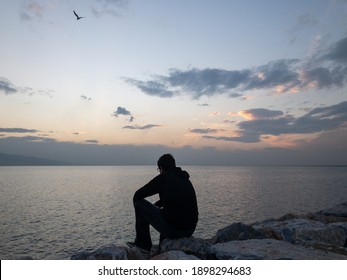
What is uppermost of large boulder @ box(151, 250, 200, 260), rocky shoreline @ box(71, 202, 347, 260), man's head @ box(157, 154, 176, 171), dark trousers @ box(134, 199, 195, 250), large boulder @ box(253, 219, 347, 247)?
man's head @ box(157, 154, 176, 171)

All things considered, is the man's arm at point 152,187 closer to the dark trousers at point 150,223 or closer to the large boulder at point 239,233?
the dark trousers at point 150,223

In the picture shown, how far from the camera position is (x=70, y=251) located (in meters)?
22.1

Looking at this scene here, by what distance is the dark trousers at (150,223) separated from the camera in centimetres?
774

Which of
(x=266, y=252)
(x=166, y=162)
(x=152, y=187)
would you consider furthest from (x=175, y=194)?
(x=266, y=252)

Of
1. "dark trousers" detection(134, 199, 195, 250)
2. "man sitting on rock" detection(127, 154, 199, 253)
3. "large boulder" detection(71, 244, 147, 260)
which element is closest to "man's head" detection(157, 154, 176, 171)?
"man sitting on rock" detection(127, 154, 199, 253)

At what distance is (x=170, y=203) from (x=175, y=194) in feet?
0.99

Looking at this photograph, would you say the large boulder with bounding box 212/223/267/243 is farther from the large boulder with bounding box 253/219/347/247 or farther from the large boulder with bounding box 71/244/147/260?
the large boulder with bounding box 71/244/147/260

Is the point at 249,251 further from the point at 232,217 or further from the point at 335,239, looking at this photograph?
the point at 232,217

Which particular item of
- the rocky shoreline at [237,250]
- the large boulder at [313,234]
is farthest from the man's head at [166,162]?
the large boulder at [313,234]

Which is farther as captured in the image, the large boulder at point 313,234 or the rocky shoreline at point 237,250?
the large boulder at point 313,234

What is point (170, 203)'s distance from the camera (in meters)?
7.44

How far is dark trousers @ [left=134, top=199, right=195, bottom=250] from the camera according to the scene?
7.74 meters
